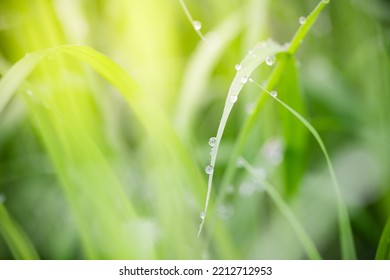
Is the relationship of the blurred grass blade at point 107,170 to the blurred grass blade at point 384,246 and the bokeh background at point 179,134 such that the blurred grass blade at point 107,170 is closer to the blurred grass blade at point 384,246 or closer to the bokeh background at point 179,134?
the bokeh background at point 179,134

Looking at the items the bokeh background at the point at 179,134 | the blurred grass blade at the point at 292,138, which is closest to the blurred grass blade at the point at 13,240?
the bokeh background at the point at 179,134

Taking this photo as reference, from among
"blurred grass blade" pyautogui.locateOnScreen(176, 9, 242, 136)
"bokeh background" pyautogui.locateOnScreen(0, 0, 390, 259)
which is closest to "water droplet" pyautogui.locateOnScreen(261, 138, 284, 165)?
"bokeh background" pyautogui.locateOnScreen(0, 0, 390, 259)

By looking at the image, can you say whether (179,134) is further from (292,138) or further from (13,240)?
(13,240)

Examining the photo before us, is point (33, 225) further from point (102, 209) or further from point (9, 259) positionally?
point (102, 209)

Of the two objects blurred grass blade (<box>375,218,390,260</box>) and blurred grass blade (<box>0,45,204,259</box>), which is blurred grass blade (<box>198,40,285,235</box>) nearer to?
blurred grass blade (<box>0,45,204,259</box>)

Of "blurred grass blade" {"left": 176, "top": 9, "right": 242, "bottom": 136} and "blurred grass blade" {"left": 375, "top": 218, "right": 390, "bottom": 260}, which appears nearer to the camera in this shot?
"blurred grass blade" {"left": 375, "top": 218, "right": 390, "bottom": 260}

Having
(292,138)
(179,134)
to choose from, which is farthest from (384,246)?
(179,134)
